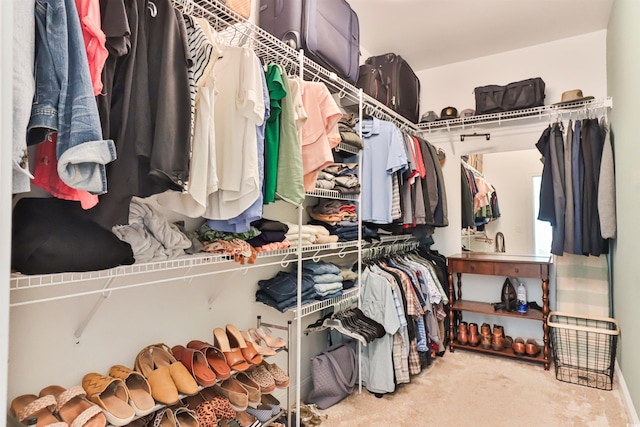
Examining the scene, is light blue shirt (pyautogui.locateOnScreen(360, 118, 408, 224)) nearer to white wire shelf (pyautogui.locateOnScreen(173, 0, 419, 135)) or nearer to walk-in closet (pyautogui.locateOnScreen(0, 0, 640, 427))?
walk-in closet (pyautogui.locateOnScreen(0, 0, 640, 427))

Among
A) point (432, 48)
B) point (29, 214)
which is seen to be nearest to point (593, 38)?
point (432, 48)

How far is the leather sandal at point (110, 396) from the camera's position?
3.88 feet

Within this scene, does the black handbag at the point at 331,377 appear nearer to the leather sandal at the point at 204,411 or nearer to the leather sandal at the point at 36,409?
the leather sandal at the point at 204,411

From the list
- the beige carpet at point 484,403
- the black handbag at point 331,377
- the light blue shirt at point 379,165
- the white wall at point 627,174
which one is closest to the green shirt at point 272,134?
the light blue shirt at point 379,165

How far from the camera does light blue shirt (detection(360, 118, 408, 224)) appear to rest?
2451 mm

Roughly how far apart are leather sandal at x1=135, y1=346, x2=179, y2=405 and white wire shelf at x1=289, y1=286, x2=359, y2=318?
73 cm

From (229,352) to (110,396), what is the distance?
51 cm

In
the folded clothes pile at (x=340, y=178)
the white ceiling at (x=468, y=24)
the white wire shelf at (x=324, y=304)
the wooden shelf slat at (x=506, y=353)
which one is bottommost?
the wooden shelf slat at (x=506, y=353)

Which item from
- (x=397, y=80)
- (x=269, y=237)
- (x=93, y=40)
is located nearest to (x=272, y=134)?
(x=269, y=237)

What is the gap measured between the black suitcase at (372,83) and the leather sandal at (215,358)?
2099mm

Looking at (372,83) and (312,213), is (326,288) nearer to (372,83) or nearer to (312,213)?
(312,213)

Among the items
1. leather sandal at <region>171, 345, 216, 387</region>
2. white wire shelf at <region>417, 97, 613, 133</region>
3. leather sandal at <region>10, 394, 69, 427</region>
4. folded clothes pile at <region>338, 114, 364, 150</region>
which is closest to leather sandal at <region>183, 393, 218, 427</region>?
leather sandal at <region>171, 345, 216, 387</region>

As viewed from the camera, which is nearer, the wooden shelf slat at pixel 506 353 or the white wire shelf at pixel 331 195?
the white wire shelf at pixel 331 195

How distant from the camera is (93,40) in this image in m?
0.91
